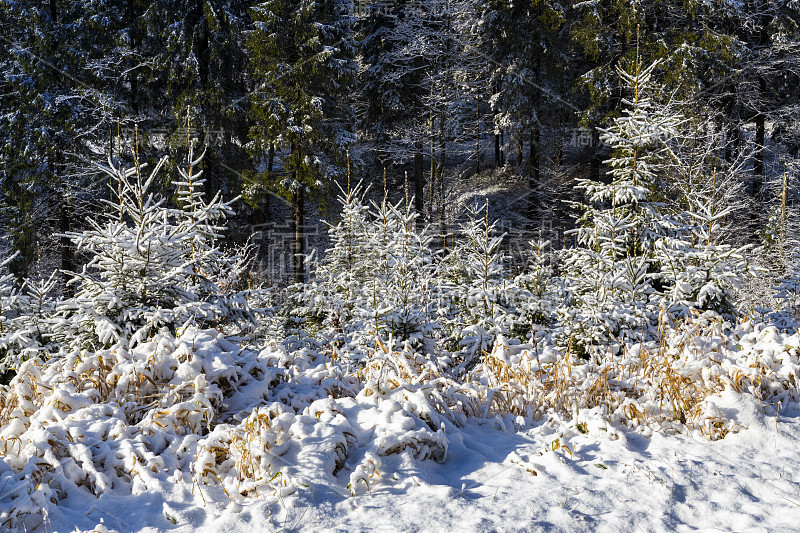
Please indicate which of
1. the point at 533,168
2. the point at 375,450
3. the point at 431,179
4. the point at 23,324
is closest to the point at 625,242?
the point at 375,450

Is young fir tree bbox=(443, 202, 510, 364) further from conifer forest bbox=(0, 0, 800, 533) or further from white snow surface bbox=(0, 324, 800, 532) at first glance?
white snow surface bbox=(0, 324, 800, 532)

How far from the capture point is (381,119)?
22969 millimetres

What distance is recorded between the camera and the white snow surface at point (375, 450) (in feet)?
8.32

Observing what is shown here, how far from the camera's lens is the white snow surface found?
2.54 meters

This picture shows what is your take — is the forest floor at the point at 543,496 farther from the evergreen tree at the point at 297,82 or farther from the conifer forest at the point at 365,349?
the evergreen tree at the point at 297,82

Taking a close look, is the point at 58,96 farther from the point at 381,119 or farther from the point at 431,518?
the point at 431,518

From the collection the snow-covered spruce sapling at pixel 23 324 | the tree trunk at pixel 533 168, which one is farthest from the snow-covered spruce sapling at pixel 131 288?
the tree trunk at pixel 533 168

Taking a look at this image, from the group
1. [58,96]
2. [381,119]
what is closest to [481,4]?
[381,119]

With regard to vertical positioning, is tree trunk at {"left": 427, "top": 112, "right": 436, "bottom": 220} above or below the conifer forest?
above

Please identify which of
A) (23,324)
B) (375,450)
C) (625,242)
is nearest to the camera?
(375,450)

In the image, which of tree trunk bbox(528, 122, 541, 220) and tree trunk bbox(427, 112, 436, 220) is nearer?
tree trunk bbox(427, 112, 436, 220)

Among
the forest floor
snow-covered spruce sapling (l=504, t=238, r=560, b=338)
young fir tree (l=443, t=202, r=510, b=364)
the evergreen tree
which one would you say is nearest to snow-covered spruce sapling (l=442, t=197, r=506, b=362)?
young fir tree (l=443, t=202, r=510, b=364)

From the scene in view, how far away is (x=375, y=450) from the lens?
3.05 metres

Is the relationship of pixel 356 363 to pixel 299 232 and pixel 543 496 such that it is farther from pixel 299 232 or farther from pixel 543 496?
pixel 299 232
